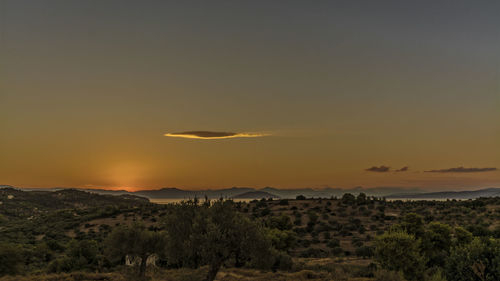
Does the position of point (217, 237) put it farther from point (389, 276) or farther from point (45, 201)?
point (45, 201)

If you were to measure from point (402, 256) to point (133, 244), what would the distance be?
26304 mm

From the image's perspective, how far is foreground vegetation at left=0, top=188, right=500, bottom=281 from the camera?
26.5 meters

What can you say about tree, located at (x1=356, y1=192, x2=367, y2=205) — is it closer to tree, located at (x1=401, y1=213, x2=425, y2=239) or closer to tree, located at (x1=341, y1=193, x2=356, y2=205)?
tree, located at (x1=341, y1=193, x2=356, y2=205)

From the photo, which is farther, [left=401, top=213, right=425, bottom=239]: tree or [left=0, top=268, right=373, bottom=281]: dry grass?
[left=401, top=213, right=425, bottom=239]: tree

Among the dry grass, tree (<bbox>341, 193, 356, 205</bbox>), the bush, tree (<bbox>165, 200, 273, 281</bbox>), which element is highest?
tree (<bbox>165, 200, 273, 281</bbox>)

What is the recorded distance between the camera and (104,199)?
543ft

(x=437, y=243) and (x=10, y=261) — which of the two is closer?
(x=10, y=261)

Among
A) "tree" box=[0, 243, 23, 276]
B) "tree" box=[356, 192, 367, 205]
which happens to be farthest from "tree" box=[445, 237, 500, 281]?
"tree" box=[356, 192, 367, 205]

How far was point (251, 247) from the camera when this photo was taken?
26.5 m

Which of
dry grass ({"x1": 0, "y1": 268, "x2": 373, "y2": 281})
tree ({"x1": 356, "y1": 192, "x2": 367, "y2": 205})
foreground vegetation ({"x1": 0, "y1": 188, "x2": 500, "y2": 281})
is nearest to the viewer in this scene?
foreground vegetation ({"x1": 0, "y1": 188, "x2": 500, "y2": 281})

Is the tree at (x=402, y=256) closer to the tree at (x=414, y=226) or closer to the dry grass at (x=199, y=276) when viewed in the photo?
the dry grass at (x=199, y=276)

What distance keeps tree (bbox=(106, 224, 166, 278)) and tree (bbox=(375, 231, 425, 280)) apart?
2214 cm

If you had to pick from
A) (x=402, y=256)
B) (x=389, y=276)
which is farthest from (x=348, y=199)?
(x=389, y=276)

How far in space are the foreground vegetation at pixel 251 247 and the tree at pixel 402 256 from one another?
0.09m
